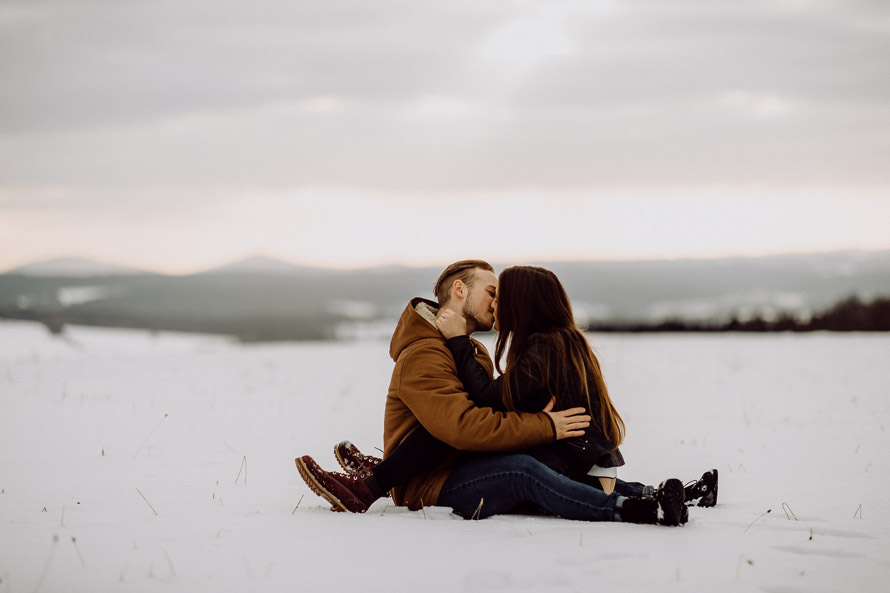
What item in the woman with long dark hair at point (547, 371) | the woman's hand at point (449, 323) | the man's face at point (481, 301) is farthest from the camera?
the man's face at point (481, 301)

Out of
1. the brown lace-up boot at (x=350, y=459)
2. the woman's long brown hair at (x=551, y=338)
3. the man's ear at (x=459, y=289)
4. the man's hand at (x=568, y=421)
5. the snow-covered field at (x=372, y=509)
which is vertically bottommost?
the snow-covered field at (x=372, y=509)

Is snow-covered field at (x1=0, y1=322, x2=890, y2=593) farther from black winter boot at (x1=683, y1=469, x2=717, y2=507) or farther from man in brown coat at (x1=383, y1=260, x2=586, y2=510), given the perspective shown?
man in brown coat at (x1=383, y1=260, x2=586, y2=510)

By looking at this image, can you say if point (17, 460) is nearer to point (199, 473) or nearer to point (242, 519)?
point (199, 473)

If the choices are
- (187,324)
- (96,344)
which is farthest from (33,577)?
(187,324)

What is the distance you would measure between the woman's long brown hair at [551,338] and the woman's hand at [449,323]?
285 millimetres

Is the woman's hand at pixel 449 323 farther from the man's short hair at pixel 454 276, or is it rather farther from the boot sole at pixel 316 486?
the boot sole at pixel 316 486

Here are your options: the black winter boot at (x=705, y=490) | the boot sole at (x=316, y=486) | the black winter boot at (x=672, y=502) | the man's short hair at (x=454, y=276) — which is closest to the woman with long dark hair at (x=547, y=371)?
the man's short hair at (x=454, y=276)

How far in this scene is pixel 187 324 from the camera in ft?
101

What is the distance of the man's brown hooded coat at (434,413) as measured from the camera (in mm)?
4941

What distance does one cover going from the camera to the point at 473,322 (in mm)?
5531

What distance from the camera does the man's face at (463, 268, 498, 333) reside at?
5.45m

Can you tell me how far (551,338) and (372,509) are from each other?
5.47 ft

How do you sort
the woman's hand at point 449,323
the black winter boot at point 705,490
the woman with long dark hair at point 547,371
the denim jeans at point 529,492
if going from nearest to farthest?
the denim jeans at point 529,492 < the woman with long dark hair at point 547,371 < the woman's hand at point 449,323 < the black winter boot at point 705,490

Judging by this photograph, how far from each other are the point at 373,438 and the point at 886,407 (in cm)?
687
